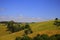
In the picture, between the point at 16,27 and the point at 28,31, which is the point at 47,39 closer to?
the point at 28,31

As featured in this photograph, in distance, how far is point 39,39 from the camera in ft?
124

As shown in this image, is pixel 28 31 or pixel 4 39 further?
pixel 28 31

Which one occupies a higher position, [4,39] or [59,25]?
[59,25]

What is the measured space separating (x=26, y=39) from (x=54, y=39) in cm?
650

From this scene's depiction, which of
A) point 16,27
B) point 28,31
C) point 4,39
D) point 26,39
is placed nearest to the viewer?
point 26,39

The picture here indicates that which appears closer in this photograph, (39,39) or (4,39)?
(39,39)

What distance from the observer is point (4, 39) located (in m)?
53.9

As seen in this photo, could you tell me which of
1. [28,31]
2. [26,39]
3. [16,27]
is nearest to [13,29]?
[16,27]

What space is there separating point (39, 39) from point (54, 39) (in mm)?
3251

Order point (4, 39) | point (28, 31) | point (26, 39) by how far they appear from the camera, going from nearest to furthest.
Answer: point (26, 39) < point (4, 39) < point (28, 31)

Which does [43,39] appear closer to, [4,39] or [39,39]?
[39,39]

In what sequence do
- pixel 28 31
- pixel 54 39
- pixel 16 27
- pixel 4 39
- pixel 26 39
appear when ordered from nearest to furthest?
1. pixel 54 39
2. pixel 26 39
3. pixel 4 39
4. pixel 28 31
5. pixel 16 27

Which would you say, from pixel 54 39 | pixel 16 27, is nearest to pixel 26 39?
pixel 54 39

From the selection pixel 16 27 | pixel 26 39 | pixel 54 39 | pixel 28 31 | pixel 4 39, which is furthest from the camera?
pixel 16 27
